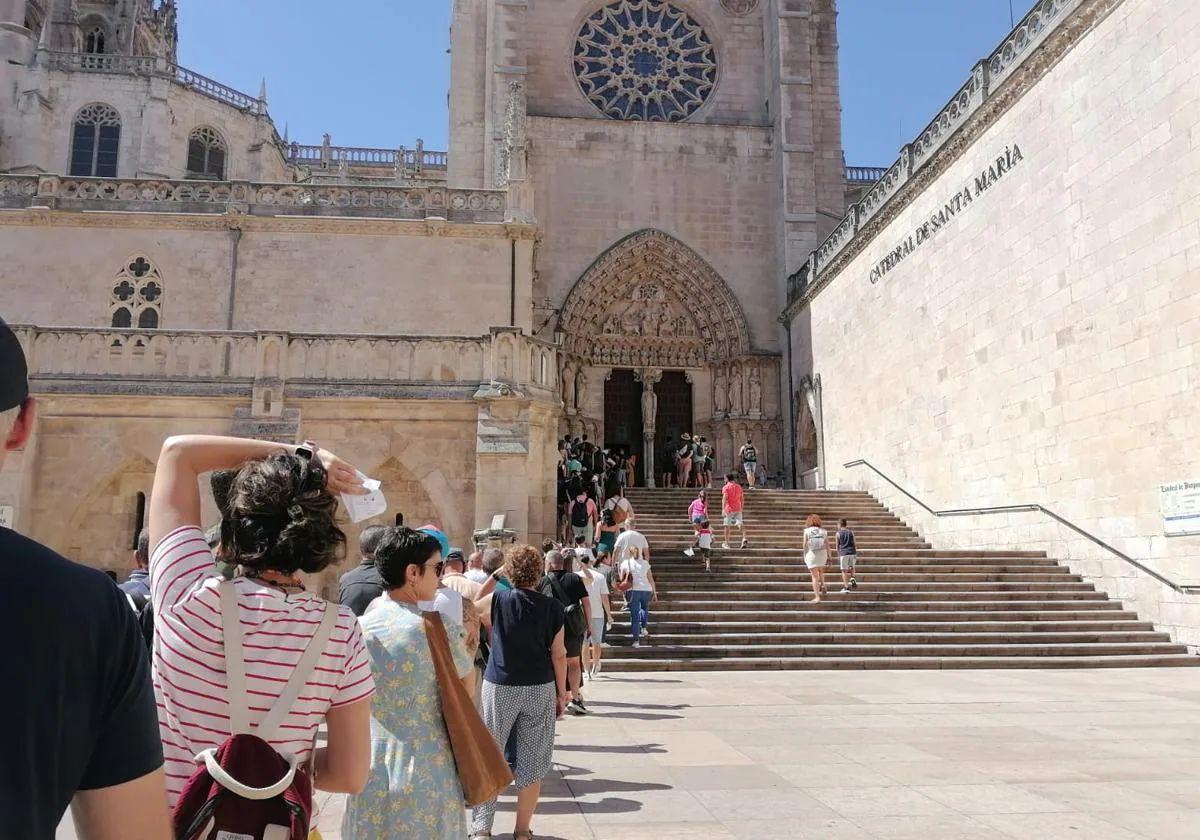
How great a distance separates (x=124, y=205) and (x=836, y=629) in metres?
16.5

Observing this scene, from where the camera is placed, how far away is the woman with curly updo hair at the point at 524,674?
14.9ft

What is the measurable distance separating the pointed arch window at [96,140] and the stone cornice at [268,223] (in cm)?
1598

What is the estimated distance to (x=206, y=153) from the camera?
35.9 m

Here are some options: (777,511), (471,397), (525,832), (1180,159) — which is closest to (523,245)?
(471,397)

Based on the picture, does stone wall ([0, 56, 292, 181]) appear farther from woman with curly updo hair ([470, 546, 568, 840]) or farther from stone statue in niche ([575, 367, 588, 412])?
woman with curly updo hair ([470, 546, 568, 840])

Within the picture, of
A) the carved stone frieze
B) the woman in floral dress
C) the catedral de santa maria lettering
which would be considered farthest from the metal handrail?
the woman in floral dress

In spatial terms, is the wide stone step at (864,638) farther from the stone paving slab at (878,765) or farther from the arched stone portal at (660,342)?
the arched stone portal at (660,342)

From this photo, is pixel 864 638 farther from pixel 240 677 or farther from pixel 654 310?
pixel 654 310

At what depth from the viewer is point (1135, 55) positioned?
1215 cm

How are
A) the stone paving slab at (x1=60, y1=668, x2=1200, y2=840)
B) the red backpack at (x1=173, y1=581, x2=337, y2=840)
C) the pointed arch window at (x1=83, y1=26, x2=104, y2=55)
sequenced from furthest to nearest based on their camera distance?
the pointed arch window at (x1=83, y1=26, x2=104, y2=55), the stone paving slab at (x1=60, y1=668, x2=1200, y2=840), the red backpack at (x1=173, y1=581, x2=337, y2=840)

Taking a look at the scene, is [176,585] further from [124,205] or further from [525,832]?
[124,205]

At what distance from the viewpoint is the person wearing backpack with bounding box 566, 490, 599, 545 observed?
15.3 metres

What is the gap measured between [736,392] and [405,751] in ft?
74.5

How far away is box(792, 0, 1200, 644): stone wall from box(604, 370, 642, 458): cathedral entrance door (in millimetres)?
7891
